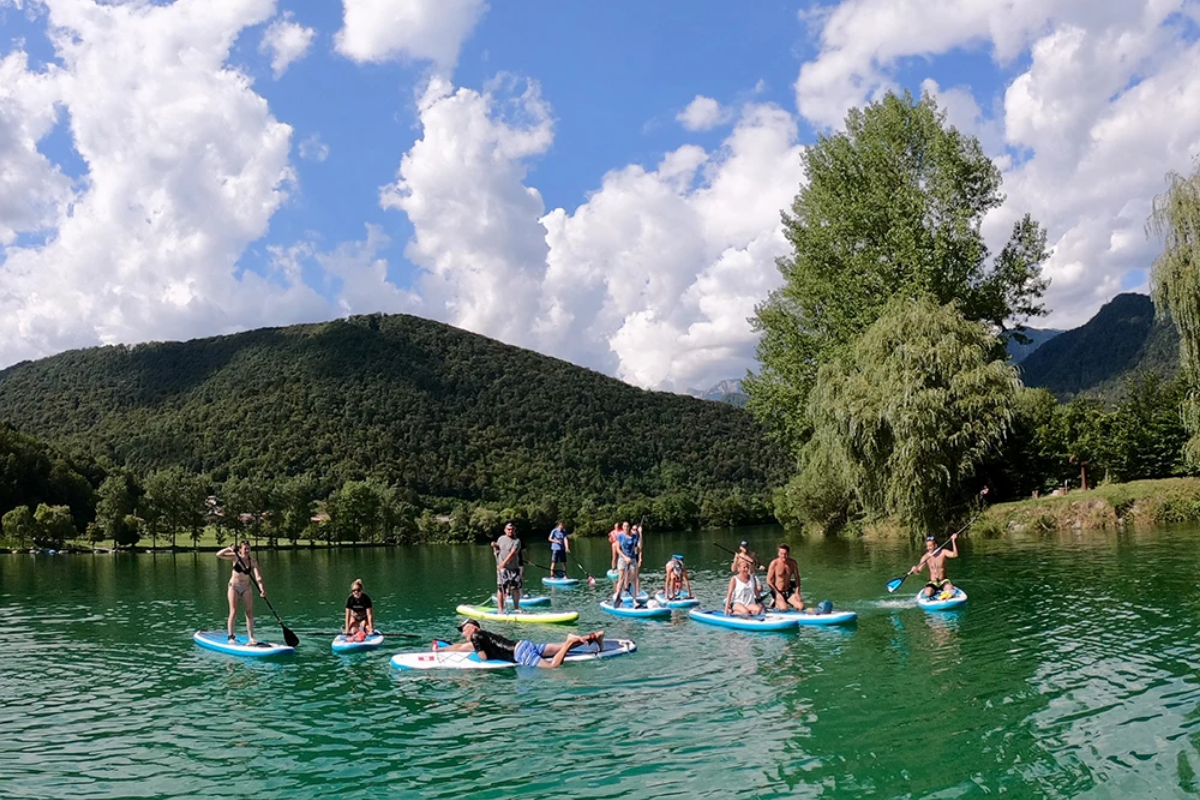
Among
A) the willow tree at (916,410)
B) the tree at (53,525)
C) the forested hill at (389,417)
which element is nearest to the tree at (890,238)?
the willow tree at (916,410)

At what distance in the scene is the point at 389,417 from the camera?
509ft

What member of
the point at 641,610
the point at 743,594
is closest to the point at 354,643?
the point at 641,610

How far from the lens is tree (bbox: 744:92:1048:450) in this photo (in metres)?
39.8

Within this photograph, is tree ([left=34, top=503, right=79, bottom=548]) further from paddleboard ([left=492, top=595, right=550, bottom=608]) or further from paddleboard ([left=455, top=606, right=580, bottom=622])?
paddleboard ([left=455, top=606, right=580, bottom=622])

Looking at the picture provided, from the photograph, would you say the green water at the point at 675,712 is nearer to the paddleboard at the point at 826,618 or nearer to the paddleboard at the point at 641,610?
the paddleboard at the point at 826,618

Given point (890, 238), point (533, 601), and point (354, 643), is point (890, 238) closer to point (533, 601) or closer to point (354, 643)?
point (533, 601)

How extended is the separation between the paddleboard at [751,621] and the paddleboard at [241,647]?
8.87m

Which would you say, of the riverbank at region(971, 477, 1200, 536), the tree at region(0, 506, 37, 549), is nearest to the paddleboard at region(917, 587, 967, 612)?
the riverbank at region(971, 477, 1200, 536)

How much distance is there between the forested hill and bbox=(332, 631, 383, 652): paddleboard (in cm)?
11432

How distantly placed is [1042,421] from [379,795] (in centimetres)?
5255

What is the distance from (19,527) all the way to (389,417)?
74557mm

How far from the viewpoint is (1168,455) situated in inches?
1960

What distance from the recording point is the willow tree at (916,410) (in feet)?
116

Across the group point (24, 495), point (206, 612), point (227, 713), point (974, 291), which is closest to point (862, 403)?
point (974, 291)
